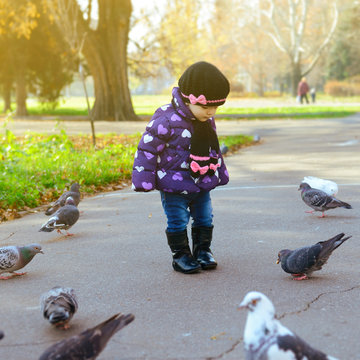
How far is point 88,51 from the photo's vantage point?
82.9ft

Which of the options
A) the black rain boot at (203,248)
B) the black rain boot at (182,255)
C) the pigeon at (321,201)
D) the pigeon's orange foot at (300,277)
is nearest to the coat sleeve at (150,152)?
the black rain boot at (182,255)

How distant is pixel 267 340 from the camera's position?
9.07ft

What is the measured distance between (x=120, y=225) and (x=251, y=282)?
262 cm

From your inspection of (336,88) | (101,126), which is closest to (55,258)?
(101,126)

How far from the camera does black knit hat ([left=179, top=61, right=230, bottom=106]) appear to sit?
15.7 ft

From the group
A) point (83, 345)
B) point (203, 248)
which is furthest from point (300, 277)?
point (83, 345)

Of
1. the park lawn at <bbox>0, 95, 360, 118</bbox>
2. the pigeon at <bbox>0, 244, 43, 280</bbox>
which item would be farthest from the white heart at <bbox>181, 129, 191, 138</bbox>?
the park lawn at <bbox>0, 95, 360, 118</bbox>

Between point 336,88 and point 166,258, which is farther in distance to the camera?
point 336,88

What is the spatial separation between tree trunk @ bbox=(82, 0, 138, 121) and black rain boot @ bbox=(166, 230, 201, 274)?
809 inches

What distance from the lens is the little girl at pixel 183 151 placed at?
4.84m

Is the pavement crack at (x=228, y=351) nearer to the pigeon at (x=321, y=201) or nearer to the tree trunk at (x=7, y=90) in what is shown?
the pigeon at (x=321, y=201)

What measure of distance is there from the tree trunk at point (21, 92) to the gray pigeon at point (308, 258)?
103 feet

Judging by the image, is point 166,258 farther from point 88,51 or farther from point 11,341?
point 88,51

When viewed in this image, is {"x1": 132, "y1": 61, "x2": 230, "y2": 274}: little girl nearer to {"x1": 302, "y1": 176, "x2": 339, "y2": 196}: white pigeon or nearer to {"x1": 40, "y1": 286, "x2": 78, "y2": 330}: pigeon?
{"x1": 40, "y1": 286, "x2": 78, "y2": 330}: pigeon
